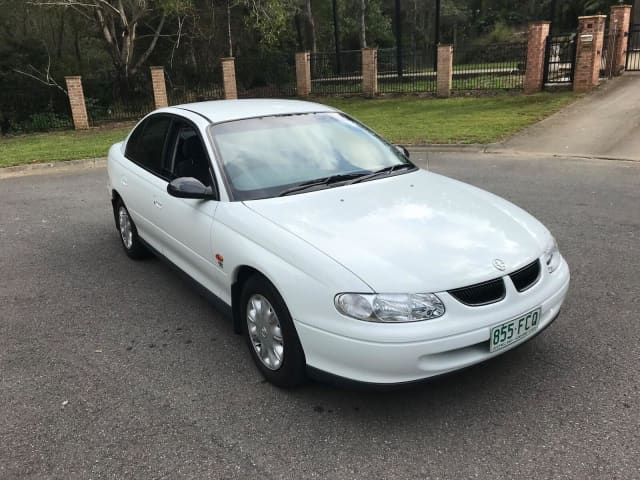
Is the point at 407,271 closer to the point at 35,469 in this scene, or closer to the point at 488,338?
the point at 488,338

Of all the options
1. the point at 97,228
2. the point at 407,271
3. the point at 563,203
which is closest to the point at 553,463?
the point at 407,271

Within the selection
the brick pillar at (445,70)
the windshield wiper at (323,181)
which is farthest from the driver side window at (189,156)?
the brick pillar at (445,70)

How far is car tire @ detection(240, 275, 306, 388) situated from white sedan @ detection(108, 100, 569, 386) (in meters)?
0.01

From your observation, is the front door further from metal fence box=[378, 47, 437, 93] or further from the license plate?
metal fence box=[378, 47, 437, 93]

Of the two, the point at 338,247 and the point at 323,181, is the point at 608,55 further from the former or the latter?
the point at 338,247

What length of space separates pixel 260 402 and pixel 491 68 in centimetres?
2168

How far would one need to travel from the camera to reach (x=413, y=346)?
8.53ft

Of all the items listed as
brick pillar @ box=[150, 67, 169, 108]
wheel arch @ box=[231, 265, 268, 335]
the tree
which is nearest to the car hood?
wheel arch @ box=[231, 265, 268, 335]

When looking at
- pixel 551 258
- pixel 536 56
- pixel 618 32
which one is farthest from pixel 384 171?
pixel 618 32

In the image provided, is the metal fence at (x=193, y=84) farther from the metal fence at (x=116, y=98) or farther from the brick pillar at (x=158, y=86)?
the brick pillar at (x=158, y=86)

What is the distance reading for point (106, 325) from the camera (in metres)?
4.21

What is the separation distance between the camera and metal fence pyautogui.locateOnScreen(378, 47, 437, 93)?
72.9 feet

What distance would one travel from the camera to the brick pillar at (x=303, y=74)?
22.7m

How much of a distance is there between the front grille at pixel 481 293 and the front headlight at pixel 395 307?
13 cm
